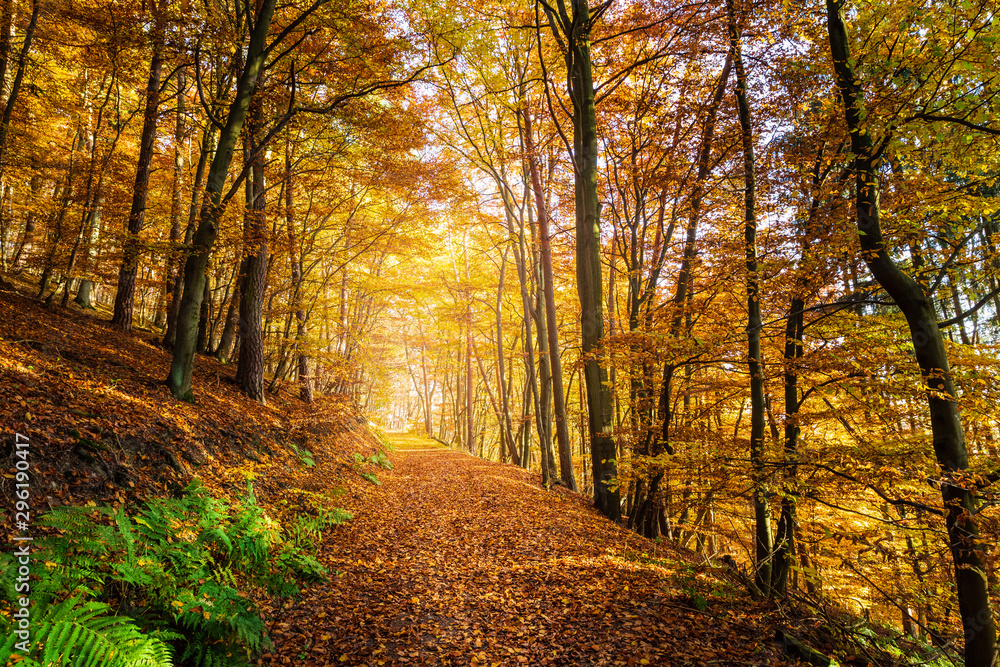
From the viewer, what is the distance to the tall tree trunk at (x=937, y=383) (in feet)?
11.9

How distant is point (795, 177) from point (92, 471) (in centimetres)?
978

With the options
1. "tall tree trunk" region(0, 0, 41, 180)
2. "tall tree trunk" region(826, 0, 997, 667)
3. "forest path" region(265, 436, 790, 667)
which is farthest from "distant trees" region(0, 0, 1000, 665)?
"forest path" region(265, 436, 790, 667)

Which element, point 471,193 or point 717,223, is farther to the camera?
point 471,193

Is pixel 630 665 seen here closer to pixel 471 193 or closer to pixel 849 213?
pixel 849 213

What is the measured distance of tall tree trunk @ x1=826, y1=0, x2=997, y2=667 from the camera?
363cm

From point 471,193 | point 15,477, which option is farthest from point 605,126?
point 15,477

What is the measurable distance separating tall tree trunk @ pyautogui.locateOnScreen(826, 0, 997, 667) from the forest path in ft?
5.58

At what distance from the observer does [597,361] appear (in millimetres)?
8398

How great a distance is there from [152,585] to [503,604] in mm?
3202

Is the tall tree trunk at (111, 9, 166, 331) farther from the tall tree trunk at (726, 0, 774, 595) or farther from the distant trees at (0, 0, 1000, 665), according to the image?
the tall tree trunk at (726, 0, 774, 595)

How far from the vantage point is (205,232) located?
22.2 feet

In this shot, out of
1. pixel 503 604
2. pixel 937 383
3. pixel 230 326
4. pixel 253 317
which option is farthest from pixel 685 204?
pixel 230 326

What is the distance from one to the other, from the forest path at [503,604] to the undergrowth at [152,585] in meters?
0.51

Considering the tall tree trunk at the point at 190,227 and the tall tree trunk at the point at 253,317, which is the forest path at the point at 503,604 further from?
the tall tree trunk at the point at 190,227
